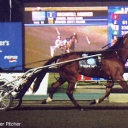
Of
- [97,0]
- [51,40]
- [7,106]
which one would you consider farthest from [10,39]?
[7,106]

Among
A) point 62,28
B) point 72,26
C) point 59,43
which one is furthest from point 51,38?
point 72,26

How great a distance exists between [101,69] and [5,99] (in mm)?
1365

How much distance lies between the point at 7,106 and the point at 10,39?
8.58 feet

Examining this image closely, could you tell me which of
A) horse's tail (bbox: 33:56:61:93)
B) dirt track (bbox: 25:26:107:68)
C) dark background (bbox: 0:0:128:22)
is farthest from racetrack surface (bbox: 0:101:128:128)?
dark background (bbox: 0:0:128:22)

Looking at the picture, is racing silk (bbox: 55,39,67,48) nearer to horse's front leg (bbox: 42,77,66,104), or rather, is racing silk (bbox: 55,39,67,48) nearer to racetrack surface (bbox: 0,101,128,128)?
racetrack surface (bbox: 0,101,128,128)

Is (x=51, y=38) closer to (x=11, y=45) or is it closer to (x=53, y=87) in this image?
(x=11, y=45)

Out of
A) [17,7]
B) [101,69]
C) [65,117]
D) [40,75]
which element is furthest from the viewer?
[17,7]

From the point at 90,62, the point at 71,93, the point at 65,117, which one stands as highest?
the point at 90,62

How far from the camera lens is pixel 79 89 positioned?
7.73 metres

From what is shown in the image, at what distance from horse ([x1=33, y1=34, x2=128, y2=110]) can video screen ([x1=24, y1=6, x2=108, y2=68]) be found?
171cm

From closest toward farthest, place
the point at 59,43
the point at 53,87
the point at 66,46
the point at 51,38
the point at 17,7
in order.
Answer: the point at 53,87
the point at 66,46
the point at 17,7
the point at 51,38
the point at 59,43

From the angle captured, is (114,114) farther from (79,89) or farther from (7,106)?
(7,106)

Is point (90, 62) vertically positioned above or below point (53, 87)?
above

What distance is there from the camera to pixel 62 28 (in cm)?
1000
